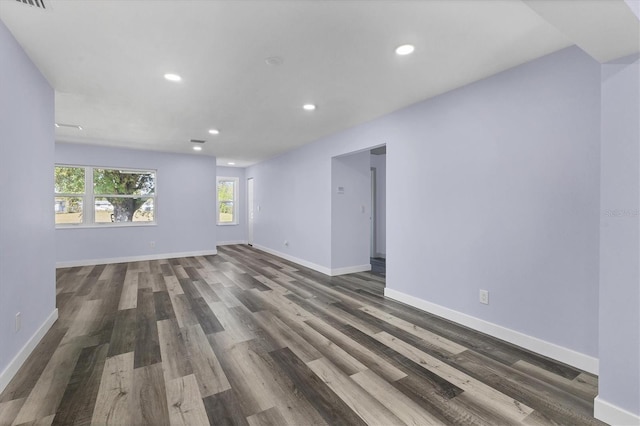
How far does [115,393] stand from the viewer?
183 centimetres

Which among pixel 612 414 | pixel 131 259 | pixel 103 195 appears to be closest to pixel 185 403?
pixel 612 414

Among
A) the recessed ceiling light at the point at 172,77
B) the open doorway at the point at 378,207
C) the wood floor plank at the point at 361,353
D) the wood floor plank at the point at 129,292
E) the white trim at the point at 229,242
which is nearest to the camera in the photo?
the wood floor plank at the point at 361,353

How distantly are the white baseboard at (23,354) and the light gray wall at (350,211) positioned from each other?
11.8ft

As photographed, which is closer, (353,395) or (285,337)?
(353,395)

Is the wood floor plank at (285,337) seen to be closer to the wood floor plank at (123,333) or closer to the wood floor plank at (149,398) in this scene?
the wood floor plank at (149,398)

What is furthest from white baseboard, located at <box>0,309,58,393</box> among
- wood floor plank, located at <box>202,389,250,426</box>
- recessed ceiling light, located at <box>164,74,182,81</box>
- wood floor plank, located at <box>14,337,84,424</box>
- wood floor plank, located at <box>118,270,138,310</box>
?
recessed ceiling light, located at <box>164,74,182,81</box>

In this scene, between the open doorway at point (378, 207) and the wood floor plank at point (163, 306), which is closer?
the wood floor plank at point (163, 306)

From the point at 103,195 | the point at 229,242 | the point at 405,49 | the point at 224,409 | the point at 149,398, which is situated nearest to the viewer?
the point at 224,409

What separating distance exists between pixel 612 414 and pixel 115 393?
2964 millimetres

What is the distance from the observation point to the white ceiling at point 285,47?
173 centimetres

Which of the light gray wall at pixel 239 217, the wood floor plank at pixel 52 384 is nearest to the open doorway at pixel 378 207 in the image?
the light gray wall at pixel 239 217

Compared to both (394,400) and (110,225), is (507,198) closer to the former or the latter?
(394,400)

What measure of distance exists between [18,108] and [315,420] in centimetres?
307

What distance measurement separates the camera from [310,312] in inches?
129
